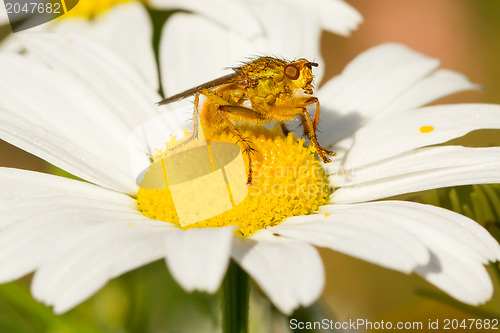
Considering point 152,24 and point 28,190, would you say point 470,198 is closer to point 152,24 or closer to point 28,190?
point 28,190

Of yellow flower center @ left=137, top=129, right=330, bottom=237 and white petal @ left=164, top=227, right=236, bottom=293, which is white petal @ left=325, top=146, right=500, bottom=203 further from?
white petal @ left=164, top=227, right=236, bottom=293

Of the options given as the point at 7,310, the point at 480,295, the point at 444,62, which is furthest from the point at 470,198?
the point at 444,62

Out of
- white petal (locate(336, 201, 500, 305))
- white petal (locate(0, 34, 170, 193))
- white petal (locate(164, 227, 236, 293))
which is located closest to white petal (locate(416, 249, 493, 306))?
white petal (locate(336, 201, 500, 305))

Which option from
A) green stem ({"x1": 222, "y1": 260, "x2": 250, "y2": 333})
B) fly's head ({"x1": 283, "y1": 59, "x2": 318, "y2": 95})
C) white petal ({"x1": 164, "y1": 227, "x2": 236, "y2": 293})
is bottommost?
green stem ({"x1": 222, "y1": 260, "x2": 250, "y2": 333})

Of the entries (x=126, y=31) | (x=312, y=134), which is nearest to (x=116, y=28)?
(x=126, y=31)

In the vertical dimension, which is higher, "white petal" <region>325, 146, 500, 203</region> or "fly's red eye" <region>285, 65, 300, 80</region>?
"fly's red eye" <region>285, 65, 300, 80</region>

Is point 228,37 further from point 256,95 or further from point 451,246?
point 451,246
